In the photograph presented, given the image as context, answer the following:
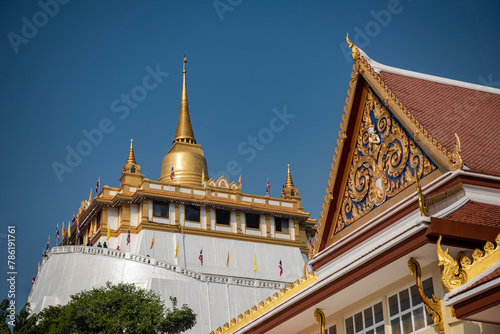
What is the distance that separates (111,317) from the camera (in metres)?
37.4

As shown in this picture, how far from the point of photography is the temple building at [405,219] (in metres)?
13.9

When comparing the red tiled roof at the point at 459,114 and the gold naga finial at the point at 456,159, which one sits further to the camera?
the red tiled roof at the point at 459,114

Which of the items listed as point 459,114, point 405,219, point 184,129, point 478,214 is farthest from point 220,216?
point 478,214

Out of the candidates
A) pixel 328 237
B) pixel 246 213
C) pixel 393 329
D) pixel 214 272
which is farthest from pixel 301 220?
pixel 393 329

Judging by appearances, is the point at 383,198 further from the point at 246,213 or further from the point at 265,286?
the point at 246,213

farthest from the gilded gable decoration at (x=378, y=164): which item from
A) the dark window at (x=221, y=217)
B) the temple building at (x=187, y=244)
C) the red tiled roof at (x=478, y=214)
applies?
the dark window at (x=221, y=217)

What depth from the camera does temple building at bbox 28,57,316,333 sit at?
59344 millimetres

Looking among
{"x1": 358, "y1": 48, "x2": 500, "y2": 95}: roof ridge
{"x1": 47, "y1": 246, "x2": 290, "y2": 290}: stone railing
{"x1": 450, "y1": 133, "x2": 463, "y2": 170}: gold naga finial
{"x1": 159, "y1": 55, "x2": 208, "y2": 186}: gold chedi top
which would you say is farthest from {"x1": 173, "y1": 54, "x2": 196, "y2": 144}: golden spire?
{"x1": 450, "y1": 133, "x2": 463, "y2": 170}: gold naga finial

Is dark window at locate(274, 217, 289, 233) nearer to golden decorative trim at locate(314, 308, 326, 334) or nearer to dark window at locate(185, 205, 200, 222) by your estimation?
dark window at locate(185, 205, 200, 222)

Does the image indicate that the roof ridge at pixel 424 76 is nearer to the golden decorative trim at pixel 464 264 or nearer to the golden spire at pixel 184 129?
the golden decorative trim at pixel 464 264

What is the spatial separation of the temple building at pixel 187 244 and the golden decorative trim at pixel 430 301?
4329cm

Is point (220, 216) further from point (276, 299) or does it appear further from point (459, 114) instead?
point (459, 114)

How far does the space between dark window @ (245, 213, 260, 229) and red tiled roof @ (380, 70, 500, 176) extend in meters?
49.4

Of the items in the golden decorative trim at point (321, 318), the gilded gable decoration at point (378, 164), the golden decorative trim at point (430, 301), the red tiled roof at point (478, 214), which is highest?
the gilded gable decoration at point (378, 164)
